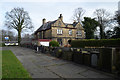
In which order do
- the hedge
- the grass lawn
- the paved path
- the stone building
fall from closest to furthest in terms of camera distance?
the grass lawn → the paved path → the hedge → the stone building

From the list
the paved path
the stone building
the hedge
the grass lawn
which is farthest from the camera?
the stone building

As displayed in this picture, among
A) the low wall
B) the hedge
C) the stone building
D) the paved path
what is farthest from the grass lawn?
the stone building

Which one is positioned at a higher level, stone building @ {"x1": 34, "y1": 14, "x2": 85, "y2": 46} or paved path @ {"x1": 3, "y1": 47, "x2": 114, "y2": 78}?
stone building @ {"x1": 34, "y1": 14, "x2": 85, "y2": 46}

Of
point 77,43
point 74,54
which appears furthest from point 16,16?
point 74,54

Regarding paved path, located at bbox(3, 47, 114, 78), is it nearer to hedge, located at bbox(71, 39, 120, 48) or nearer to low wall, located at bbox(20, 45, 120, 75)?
low wall, located at bbox(20, 45, 120, 75)

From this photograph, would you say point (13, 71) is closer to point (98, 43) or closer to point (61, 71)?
point (61, 71)

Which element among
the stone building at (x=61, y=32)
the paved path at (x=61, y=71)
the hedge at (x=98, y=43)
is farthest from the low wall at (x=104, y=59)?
the stone building at (x=61, y=32)

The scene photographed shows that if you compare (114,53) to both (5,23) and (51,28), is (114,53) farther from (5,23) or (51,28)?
(5,23)

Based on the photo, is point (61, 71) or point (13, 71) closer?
point (13, 71)

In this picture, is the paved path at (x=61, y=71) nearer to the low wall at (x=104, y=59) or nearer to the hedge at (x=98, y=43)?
the low wall at (x=104, y=59)

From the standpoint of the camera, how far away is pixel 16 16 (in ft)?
113

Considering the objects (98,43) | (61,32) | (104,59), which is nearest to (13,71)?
(104,59)

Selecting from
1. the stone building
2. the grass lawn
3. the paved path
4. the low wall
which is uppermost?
the stone building

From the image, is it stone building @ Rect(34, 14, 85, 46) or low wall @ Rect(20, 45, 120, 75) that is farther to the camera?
stone building @ Rect(34, 14, 85, 46)
